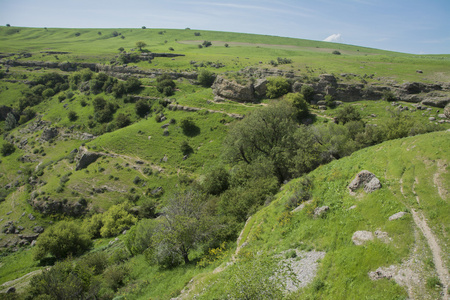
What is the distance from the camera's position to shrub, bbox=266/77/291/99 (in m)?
64.7

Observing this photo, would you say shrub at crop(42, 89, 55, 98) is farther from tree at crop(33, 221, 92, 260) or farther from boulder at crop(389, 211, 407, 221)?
boulder at crop(389, 211, 407, 221)

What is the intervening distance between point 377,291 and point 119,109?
8569 centimetres

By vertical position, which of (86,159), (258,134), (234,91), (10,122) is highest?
(234,91)

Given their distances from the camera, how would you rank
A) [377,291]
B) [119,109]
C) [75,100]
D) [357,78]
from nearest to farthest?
1. [377,291]
2. [357,78]
3. [119,109]
4. [75,100]

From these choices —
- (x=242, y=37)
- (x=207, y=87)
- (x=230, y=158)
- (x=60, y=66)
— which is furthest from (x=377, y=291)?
(x=242, y=37)

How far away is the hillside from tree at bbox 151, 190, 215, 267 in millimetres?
174

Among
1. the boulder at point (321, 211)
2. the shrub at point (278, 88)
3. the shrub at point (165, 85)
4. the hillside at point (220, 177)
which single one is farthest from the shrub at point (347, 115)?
the shrub at point (165, 85)

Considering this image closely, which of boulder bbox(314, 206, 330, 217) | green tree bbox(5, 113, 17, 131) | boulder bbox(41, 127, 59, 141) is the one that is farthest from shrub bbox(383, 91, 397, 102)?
green tree bbox(5, 113, 17, 131)

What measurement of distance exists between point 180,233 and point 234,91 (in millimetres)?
53504

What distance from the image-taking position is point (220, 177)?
1623 inches

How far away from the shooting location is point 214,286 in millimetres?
15664

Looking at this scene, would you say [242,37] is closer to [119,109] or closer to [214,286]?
[119,109]

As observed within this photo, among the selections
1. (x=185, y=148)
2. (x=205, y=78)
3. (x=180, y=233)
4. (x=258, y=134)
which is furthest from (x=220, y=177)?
(x=205, y=78)

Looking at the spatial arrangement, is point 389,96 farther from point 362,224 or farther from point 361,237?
point 361,237
